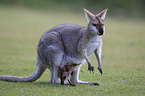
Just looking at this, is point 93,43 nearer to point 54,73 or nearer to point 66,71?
point 66,71

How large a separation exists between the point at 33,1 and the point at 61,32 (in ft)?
85.7

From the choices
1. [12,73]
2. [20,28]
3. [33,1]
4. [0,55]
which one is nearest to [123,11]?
[33,1]

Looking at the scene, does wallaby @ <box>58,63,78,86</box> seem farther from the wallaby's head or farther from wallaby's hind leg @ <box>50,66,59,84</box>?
the wallaby's head

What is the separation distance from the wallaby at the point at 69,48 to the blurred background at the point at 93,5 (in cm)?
2423

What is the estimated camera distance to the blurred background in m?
30.3

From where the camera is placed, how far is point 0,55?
9781 mm

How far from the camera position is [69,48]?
5.83 m

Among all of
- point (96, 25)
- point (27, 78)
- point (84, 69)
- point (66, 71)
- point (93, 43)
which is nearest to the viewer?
point (96, 25)

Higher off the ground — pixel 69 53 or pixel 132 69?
pixel 69 53

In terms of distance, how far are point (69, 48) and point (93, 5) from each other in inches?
1092

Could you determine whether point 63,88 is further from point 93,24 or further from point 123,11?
point 123,11

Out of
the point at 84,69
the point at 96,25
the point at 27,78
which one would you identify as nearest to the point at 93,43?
the point at 96,25

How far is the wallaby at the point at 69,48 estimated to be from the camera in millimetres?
5537

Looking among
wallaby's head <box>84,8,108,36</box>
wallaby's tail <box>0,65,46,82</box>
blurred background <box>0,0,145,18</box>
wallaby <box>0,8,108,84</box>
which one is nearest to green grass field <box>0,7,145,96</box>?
wallaby's tail <box>0,65,46,82</box>
